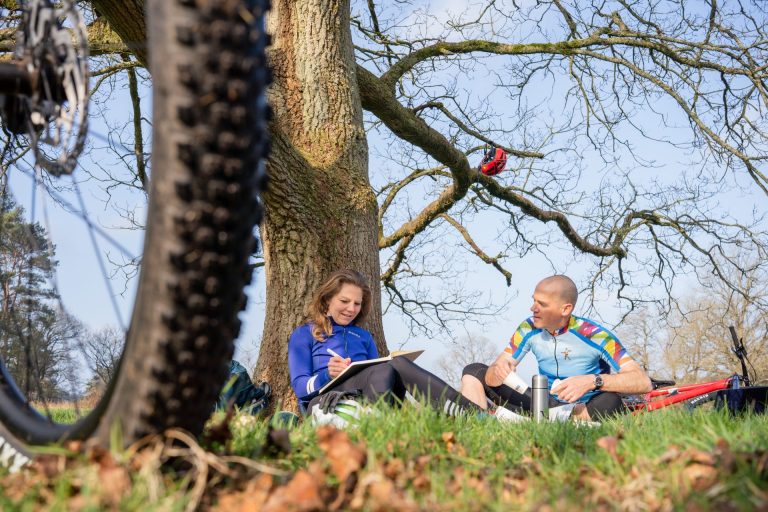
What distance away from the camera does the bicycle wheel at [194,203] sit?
158 cm

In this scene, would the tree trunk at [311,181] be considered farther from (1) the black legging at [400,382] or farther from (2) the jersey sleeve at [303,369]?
(1) the black legging at [400,382]

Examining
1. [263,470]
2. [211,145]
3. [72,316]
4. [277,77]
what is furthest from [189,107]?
[277,77]

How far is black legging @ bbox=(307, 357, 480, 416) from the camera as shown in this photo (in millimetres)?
4191

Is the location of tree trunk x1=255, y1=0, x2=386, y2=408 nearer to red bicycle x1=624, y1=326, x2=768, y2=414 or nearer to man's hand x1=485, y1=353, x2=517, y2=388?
man's hand x1=485, y1=353, x2=517, y2=388

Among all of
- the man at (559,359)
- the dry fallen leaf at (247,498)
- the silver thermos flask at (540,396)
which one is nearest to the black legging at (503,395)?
the man at (559,359)

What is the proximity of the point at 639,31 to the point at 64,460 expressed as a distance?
7.49m

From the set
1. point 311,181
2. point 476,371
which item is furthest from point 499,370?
point 311,181

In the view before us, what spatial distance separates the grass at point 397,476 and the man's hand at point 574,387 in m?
2.19

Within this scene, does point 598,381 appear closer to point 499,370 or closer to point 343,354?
point 499,370

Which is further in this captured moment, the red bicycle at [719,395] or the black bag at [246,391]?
the black bag at [246,391]

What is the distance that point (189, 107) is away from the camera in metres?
1.57

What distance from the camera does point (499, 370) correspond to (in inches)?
195

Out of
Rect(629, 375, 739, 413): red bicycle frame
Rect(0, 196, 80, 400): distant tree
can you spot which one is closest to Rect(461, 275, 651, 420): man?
Rect(629, 375, 739, 413): red bicycle frame

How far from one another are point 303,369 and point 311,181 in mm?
1549
